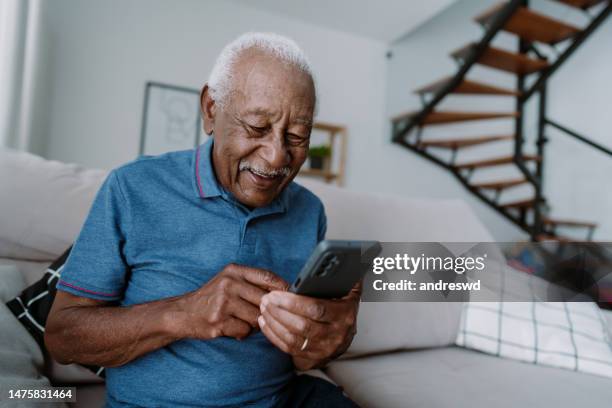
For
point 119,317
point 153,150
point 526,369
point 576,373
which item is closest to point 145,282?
point 119,317

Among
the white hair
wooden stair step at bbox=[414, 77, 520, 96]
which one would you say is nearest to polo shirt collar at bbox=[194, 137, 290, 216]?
the white hair

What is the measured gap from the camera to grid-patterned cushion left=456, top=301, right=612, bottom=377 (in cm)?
123

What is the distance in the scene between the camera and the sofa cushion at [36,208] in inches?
40.2

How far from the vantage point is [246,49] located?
2.47 feet

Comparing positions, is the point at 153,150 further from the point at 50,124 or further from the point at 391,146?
the point at 391,146

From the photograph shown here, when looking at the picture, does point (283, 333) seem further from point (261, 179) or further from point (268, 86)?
point (268, 86)

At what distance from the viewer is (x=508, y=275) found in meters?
1.36

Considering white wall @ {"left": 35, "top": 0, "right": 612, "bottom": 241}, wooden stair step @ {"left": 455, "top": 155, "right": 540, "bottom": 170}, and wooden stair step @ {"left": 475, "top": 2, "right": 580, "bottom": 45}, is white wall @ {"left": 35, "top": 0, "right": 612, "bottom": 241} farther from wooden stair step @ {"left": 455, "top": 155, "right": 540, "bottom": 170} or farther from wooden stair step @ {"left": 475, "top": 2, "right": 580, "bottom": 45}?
wooden stair step @ {"left": 475, "top": 2, "right": 580, "bottom": 45}

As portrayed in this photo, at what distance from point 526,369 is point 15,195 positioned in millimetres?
1489

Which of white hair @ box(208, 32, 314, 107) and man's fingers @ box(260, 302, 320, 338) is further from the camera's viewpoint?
white hair @ box(208, 32, 314, 107)

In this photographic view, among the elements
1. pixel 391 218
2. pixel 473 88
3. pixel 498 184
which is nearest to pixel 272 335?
pixel 391 218

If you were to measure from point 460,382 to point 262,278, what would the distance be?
0.77 metres

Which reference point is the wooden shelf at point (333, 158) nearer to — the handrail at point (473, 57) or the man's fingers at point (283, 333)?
the handrail at point (473, 57)

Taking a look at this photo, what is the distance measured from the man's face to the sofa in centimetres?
54
